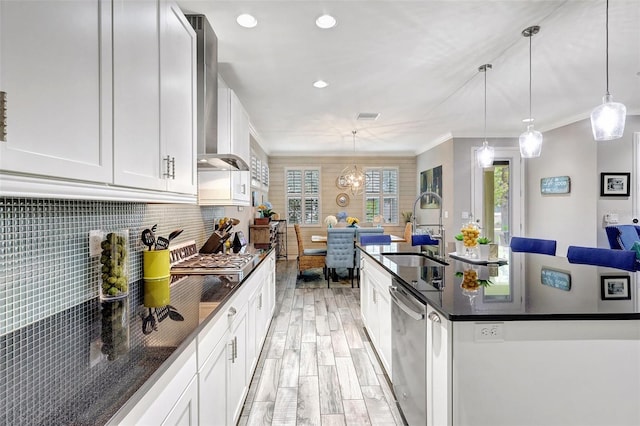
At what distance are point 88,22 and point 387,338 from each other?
231 centimetres

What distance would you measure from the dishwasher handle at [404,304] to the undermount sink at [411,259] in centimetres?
42

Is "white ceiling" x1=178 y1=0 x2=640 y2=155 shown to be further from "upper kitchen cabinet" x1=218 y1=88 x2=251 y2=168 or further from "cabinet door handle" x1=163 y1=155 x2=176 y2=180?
"cabinet door handle" x1=163 y1=155 x2=176 y2=180

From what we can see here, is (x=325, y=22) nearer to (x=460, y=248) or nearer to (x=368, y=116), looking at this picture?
(x=460, y=248)

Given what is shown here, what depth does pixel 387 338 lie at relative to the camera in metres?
2.28

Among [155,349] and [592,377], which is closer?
[155,349]

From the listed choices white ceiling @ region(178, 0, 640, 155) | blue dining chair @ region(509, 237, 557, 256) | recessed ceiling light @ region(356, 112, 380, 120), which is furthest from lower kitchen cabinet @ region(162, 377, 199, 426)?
recessed ceiling light @ region(356, 112, 380, 120)

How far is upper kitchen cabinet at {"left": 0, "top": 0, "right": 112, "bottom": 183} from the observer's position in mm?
714

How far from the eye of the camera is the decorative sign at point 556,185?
512cm

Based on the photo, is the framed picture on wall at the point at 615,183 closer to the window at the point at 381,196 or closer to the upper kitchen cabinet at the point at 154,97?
the window at the point at 381,196

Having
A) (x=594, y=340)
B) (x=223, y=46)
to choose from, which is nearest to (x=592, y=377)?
(x=594, y=340)

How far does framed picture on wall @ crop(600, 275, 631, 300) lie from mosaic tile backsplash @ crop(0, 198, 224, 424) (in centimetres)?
198

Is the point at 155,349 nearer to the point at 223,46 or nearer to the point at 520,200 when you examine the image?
the point at 223,46

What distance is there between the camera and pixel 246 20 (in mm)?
2312

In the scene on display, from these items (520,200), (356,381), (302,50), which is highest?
(302,50)
